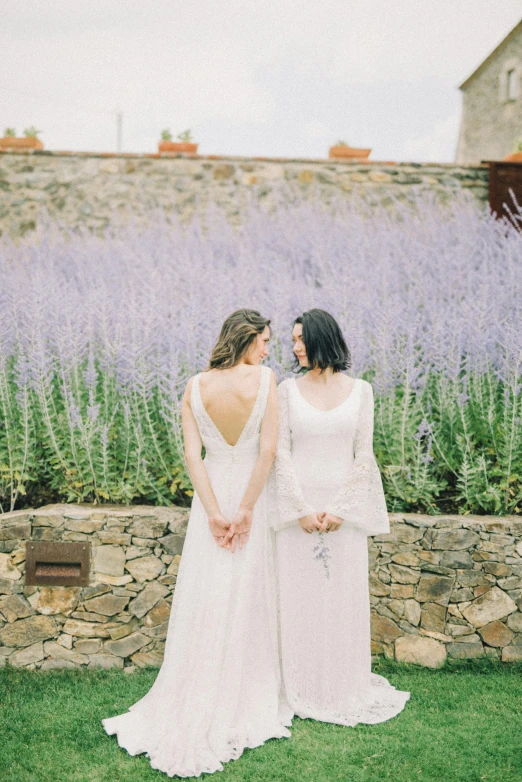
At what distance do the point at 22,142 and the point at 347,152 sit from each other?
4.06m

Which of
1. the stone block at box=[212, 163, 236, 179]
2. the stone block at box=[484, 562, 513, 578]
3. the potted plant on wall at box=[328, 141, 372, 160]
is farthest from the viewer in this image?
the potted plant on wall at box=[328, 141, 372, 160]

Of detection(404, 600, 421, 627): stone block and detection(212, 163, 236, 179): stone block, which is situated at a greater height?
detection(212, 163, 236, 179): stone block

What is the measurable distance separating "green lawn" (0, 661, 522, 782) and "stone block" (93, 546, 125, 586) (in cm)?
53

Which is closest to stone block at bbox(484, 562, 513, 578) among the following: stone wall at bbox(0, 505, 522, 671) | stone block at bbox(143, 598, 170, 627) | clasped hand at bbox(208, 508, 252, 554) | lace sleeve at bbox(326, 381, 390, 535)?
stone wall at bbox(0, 505, 522, 671)

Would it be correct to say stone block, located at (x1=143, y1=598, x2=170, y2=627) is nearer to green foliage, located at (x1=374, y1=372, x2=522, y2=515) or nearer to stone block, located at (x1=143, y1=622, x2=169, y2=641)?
stone block, located at (x1=143, y1=622, x2=169, y2=641)

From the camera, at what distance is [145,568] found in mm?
3656

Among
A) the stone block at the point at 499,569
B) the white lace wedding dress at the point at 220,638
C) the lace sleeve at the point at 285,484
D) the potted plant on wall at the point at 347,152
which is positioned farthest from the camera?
the potted plant on wall at the point at 347,152

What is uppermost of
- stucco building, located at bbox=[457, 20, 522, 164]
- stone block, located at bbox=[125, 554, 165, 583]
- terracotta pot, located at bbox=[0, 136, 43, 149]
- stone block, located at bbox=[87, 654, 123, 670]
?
stucco building, located at bbox=[457, 20, 522, 164]

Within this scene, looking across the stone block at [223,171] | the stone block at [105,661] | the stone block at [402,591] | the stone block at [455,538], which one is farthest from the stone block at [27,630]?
the stone block at [223,171]

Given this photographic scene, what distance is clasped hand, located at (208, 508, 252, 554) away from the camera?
9.65ft

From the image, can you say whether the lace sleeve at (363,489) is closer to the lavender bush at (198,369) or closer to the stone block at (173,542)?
the lavender bush at (198,369)

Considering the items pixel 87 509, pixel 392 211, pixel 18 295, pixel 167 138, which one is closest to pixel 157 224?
pixel 167 138

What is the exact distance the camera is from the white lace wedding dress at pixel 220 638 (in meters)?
2.91

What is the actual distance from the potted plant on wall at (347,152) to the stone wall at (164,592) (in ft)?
20.5
